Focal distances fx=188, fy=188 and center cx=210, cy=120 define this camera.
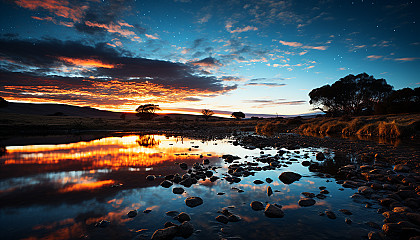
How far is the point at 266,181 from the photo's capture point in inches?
306

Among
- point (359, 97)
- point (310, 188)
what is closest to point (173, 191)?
point (310, 188)

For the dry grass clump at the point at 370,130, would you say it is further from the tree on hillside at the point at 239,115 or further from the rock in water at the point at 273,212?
the tree on hillside at the point at 239,115

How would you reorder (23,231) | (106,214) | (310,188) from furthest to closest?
1. (310,188)
2. (106,214)
3. (23,231)

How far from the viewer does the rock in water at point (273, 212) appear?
488 centimetres

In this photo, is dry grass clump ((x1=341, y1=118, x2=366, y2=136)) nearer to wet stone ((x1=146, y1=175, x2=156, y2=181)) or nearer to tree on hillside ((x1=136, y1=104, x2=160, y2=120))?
wet stone ((x1=146, y1=175, x2=156, y2=181))

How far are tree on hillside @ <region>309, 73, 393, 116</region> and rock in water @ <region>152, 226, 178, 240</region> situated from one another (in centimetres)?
7334

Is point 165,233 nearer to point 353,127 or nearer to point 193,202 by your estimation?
point 193,202

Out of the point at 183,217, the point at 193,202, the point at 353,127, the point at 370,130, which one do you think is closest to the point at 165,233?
the point at 183,217

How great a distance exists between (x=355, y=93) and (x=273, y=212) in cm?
7466

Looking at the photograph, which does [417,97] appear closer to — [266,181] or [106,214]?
[266,181]

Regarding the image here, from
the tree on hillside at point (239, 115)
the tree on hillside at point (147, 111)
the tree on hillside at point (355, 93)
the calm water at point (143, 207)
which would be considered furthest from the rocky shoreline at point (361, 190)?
the tree on hillside at point (239, 115)

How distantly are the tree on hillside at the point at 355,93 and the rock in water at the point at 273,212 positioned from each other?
70881 millimetres

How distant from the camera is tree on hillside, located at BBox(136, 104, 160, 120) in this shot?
124 metres

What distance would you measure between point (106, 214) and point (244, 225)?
3.57m
